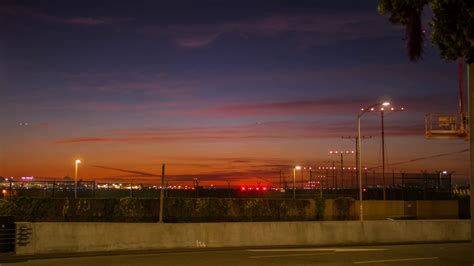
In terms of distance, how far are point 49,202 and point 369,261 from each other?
921 inches

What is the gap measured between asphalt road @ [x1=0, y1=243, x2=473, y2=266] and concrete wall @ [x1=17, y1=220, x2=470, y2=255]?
166cm

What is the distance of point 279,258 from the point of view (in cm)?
2039

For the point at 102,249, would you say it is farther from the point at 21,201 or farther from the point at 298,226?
the point at 21,201

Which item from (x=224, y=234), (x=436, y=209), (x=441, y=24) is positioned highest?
(x=441, y=24)

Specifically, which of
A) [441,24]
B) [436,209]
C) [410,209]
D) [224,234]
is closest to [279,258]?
[224,234]

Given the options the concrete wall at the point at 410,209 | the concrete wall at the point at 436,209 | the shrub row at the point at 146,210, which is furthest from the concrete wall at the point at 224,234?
the concrete wall at the point at 436,209

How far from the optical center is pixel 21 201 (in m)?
35.5

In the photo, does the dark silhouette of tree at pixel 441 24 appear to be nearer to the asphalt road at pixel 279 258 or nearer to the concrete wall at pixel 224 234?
the asphalt road at pixel 279 258

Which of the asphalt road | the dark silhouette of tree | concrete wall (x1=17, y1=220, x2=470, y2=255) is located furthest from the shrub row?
the dark silhouette of tree

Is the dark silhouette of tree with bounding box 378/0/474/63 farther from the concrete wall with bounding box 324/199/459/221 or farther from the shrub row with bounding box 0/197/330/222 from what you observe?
the concrete wall with bounding box 324/199/459/221

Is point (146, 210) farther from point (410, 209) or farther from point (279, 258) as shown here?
point (410, 209)

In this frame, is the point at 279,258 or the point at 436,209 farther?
the point at 436,209

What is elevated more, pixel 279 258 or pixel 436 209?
pixel 436 209

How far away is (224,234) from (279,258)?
18.0 feet
